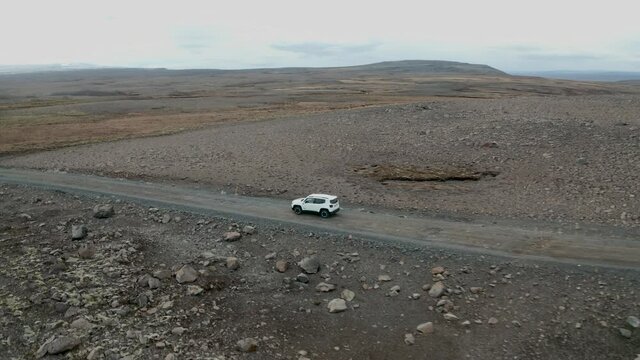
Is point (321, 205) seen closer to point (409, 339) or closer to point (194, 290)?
point (194, 290)

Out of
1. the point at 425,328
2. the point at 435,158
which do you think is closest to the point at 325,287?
the point at 425,328

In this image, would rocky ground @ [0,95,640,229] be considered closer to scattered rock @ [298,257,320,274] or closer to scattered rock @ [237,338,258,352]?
scattered rock @ [298,257,320,274]

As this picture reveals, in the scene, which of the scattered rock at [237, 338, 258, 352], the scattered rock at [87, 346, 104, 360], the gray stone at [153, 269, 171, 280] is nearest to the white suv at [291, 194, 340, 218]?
the gray stone at [153, 269, 171, 280]

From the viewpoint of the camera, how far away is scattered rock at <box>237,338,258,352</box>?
15500 millimetres

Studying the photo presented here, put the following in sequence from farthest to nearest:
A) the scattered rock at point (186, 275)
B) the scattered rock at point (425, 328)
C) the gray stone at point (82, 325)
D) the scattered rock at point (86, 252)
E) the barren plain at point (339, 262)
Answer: the scattered rock at point (86, 252), the scattered rock at point (186, 275), the gray stone at point (82, 325), the scattered rock at point (425, 328), the barren plain at point (339, 262)

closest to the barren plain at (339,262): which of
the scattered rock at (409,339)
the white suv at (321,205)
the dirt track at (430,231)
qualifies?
the scattered rock at (409,339)

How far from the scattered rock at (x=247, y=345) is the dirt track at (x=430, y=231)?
8.07 m

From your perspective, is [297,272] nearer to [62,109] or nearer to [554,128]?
[554,128]

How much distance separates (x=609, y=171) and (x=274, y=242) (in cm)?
1996

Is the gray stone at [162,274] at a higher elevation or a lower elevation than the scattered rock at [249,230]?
lower

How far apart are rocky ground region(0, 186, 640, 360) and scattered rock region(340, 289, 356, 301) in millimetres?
53

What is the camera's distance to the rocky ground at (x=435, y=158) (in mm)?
26044

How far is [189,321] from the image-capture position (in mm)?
17109

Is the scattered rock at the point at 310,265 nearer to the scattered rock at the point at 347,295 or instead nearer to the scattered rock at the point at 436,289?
the scattered rock at the point at 347,295
